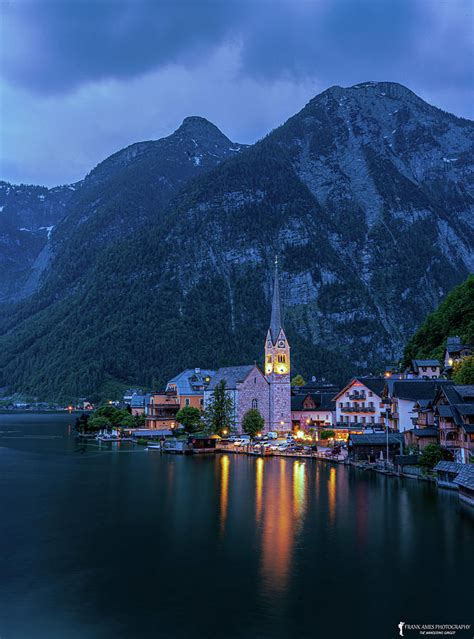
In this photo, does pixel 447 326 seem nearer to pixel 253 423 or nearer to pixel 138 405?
pixel 253 423

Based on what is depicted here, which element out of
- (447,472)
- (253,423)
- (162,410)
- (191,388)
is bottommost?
(447,472)

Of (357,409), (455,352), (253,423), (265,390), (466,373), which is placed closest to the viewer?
(466,373)

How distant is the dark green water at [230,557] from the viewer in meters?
31.9

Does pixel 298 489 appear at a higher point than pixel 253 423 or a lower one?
lower

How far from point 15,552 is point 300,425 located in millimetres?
95016

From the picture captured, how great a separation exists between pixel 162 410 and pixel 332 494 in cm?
9095

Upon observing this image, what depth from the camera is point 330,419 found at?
127438mm

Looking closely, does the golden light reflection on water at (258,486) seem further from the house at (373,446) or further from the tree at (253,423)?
the tree at (253,423)

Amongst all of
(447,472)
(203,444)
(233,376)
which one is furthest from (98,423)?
(447,472)

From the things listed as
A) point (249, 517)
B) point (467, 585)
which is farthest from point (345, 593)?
point (249, 517)

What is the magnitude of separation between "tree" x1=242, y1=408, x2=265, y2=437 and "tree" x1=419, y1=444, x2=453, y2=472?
165ft

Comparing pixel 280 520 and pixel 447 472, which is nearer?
pixel 280 520

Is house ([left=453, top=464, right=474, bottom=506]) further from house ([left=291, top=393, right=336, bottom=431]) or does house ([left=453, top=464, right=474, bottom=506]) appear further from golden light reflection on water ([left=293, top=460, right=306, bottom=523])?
house ([left=291, top=393, right=336, bottom=431])

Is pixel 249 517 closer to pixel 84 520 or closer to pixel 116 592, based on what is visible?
pixel 84 520
